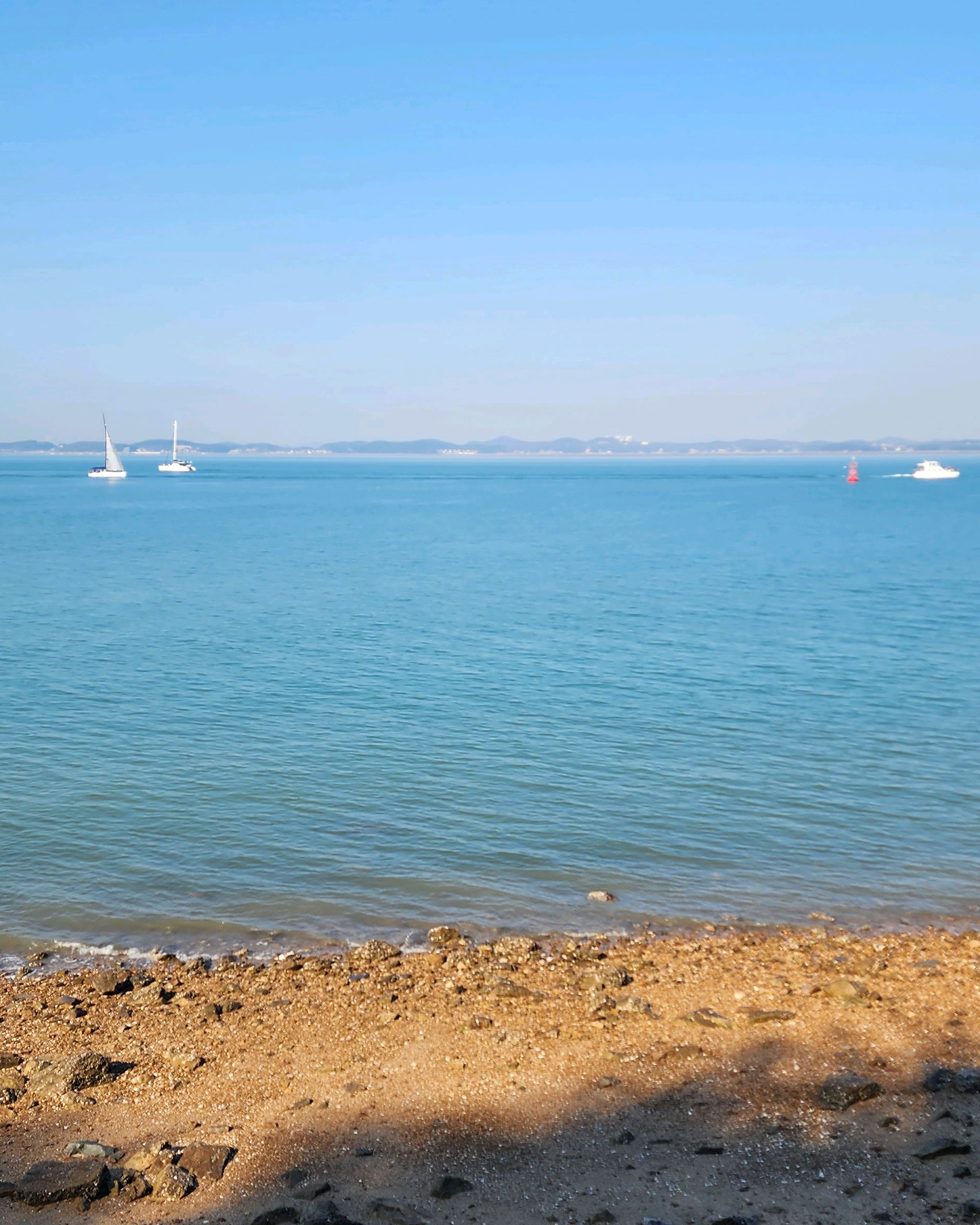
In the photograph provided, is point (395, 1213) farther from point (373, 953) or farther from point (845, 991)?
point (845, 991)

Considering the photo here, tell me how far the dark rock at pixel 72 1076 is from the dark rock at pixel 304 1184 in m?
3.27

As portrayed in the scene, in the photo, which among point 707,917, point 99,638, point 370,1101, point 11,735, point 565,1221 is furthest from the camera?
point 99,638

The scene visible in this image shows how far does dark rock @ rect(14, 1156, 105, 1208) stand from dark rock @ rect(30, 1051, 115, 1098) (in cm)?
172

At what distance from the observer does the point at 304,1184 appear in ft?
37.9

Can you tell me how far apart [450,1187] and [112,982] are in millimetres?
7418

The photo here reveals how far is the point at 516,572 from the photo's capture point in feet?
246

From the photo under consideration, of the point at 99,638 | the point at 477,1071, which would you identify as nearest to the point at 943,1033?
the point at 477,1071

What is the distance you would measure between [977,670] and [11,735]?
33.8 metres

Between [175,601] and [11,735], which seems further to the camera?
[175,601]

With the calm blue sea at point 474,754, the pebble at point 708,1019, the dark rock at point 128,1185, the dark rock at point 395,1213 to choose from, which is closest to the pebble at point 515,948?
the calm blue sea at point 474,754

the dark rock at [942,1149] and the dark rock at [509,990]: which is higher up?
the dark rock at [942,1149]

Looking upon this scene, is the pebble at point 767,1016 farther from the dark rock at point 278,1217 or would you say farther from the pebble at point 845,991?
the dark rock at point 278,1217

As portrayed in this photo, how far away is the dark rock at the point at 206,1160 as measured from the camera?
11.6m

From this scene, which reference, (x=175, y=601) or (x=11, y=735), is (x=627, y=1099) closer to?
(x=11, y=735)
